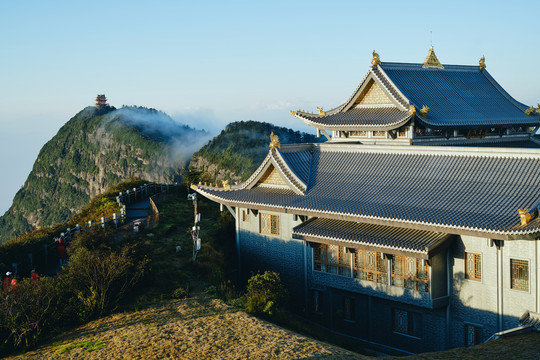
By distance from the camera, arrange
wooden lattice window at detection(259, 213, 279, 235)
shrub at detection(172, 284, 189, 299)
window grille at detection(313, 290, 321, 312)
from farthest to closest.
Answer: wooden lattice window at detection(259, 213, 279, 235) → window grille at detection(313, 290, 321, 312) → shrub at detection(172, 284, 189, 299)

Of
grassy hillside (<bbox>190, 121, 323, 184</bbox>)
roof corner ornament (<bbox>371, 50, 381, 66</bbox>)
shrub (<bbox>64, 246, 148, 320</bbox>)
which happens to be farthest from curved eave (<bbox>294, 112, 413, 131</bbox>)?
grassy hillside (<bbox>190, 121, 323, 184</bbox>)

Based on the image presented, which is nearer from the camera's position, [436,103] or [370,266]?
[370,266]

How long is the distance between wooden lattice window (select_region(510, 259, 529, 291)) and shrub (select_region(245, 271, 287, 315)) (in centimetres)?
870

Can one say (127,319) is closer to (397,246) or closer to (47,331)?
(47,331)

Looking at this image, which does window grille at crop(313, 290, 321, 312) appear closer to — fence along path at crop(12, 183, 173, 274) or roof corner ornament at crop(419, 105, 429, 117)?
roof corner ornament at crop(419, 105, 429, 117)

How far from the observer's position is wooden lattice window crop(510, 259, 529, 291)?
2028cm

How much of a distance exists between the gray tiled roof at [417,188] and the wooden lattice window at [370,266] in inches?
66.4

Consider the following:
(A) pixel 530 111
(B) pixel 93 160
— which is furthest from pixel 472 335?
(B) pixel 93 160

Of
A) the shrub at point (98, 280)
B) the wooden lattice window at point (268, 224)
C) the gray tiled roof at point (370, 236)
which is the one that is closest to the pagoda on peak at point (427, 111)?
the wooden lattice window at point (268, 224)

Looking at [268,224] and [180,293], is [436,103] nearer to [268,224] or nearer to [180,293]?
[268,224]

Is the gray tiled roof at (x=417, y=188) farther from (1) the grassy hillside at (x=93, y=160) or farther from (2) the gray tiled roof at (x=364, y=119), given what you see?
(1) the grassy hillside at (x=93, y=160)

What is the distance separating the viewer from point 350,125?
34.2 metres

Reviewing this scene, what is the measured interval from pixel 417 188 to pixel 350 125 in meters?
10.2

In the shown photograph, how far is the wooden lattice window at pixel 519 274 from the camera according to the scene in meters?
20.3
